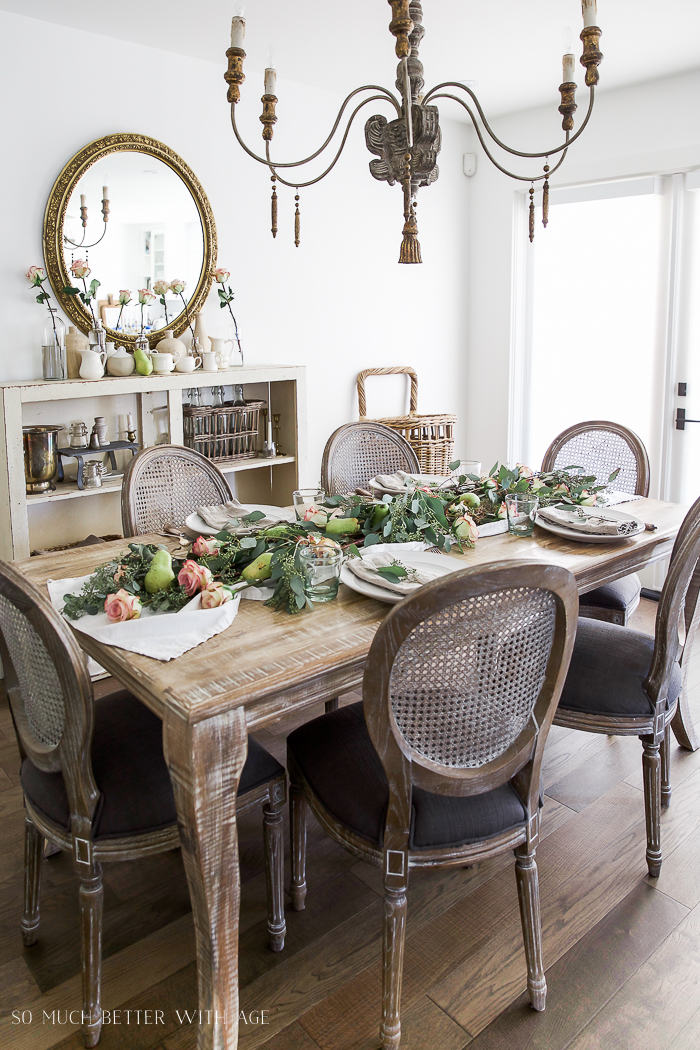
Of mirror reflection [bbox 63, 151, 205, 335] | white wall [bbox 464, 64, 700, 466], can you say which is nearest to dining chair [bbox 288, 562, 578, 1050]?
mirror reflection [bbox 63, 151, 205, 335]

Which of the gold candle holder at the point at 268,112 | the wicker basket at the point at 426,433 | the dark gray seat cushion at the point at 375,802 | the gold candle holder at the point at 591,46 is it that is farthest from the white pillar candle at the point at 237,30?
the wicker basket at the point at 426,433

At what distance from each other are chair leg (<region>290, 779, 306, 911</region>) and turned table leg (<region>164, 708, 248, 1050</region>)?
15.5 inches

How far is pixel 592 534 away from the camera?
80.6 inches

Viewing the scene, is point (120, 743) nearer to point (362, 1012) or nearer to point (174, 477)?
point (362, 1012)

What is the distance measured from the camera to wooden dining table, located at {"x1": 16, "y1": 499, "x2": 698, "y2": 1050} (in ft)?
4.02

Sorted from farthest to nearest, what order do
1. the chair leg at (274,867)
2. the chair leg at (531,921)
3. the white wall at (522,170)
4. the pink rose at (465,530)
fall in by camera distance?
the white wall at (522,170), the pink rose at (465,530), the chair leg at (274,867), the chair leg at (531,921)

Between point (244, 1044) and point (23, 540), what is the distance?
187 cm

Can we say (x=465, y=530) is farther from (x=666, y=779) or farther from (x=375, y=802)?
(x=666, y=779)

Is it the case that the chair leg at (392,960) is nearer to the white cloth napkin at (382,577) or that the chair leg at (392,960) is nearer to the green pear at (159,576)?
the white cloth napkin at (382,577)

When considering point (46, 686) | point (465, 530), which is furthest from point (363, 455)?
point (46, 686)

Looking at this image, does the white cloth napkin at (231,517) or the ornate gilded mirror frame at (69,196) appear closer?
the white cloth napkin at (231,517)

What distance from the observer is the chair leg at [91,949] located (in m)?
1.41

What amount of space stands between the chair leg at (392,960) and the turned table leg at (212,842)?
268 millimetres

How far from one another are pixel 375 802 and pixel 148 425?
2212 millimetres
